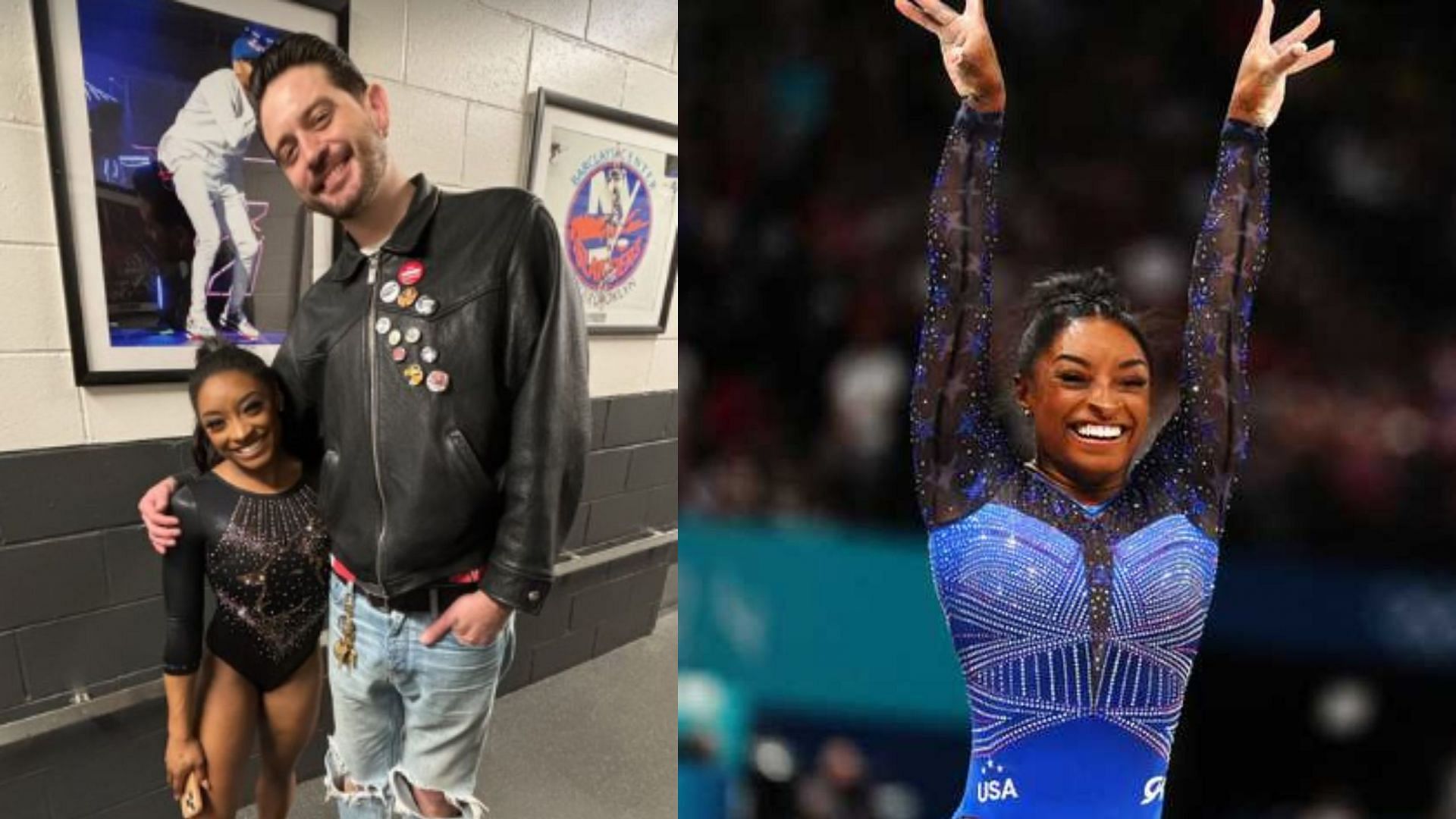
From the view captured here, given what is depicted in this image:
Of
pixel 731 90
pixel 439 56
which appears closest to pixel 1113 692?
pixel 731 90

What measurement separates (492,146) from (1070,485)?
1.37 m

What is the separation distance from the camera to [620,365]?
2080 millimetres

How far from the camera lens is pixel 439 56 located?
158cm

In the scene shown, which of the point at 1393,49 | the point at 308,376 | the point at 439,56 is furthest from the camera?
the point at 439,56

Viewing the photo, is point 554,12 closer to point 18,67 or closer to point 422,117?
point 422,117

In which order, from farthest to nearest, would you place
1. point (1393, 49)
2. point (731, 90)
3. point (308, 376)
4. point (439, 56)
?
point (439, 56) → point (308, 376) → point (731, 90) → point (1393, 49)

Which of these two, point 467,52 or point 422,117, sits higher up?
point 467,52

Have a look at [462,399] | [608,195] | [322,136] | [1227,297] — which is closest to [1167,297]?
[1227,297]

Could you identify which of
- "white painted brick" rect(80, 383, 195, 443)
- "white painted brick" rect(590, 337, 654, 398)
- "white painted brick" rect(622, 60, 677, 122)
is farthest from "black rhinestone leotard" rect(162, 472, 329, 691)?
"white painted brick" rect(622, 60, 677, 122)

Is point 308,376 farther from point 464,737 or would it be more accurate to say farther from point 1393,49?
point 1393,49

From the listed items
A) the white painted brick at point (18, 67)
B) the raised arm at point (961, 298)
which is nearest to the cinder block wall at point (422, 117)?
the white painted brick at point (18, 67)

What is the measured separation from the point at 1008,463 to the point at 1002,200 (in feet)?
0.65

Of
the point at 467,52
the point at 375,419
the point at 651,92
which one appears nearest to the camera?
the point at 375,419

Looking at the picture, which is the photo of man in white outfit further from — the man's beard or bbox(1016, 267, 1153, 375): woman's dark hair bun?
bbox(1016, 267, 1153, 375): woman's dark hair bun
